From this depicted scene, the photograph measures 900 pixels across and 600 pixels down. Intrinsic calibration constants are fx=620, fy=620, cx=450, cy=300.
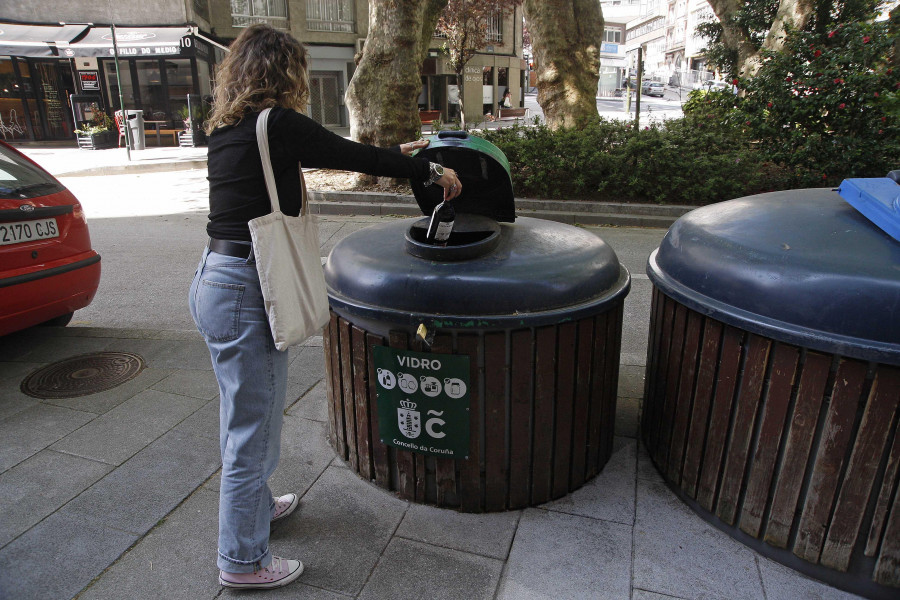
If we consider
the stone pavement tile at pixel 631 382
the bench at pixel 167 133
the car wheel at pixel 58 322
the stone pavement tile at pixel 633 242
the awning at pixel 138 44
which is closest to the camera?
the stone pavement tile at pixel 631 382

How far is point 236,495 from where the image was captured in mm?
2203

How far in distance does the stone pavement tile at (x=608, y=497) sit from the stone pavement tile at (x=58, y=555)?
1800mm

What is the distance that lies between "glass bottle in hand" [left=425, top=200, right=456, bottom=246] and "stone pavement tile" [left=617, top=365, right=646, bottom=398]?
1809 millimetres

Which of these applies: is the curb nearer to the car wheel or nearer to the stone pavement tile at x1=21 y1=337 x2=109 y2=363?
the car wheel

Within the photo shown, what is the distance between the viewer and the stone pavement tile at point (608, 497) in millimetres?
2650

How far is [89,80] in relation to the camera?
70.5ft

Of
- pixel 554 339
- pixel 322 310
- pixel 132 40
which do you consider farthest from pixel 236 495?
pixel 132 40

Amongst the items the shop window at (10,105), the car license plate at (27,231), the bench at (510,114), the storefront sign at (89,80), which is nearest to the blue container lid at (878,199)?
the car license plate at (27,231)

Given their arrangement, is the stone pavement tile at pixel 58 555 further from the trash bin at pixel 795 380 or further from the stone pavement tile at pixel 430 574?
the trash bin at pixel 795 380

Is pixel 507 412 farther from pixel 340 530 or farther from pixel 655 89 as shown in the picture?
pixel 655 89

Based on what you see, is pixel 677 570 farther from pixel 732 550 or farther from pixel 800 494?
pixel 800 494

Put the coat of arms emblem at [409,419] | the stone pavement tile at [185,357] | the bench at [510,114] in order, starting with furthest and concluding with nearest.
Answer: the bench at [510,114] < the stone pavement tile at [185,357] < the coat of arms emblem at [409,419]

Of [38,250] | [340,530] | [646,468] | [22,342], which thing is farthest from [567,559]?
[22,342]

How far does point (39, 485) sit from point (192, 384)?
1.15 m
